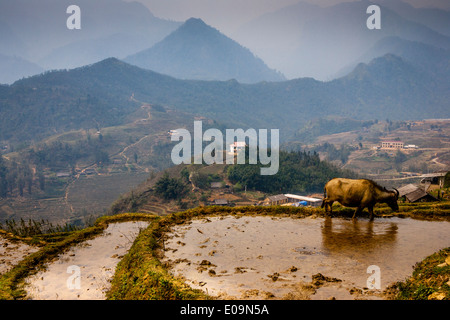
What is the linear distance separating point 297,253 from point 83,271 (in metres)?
6.35

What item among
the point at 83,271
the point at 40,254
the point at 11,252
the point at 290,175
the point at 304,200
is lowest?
the point at 304,200

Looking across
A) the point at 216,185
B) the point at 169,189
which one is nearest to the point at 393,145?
the point at 216,185

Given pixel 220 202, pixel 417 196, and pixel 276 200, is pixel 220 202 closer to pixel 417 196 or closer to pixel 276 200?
pixel 276 200

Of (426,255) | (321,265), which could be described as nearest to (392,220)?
(426,255)

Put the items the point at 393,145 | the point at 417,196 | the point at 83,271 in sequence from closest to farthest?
1. the point at 83,271
2. the point at 417,196
3. the point at 393,145

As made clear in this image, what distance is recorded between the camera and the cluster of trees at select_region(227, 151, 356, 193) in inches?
2621

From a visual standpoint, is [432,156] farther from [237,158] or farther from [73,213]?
[73,213]

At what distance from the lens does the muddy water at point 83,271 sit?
8566mm

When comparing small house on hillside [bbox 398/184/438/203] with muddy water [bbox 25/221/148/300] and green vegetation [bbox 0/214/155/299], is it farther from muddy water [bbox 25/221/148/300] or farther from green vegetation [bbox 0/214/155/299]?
muddy water [bbox 25/221/148/300]

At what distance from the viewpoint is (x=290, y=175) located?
72438mm

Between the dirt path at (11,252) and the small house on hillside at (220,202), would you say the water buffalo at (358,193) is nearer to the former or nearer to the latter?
the dirt path at (11,252)

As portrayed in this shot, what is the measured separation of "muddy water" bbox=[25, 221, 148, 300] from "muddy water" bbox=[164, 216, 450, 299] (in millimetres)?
1866

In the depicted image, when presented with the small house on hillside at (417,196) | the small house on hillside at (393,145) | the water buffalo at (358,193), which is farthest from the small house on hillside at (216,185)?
the small house on hillside at (393,145)
